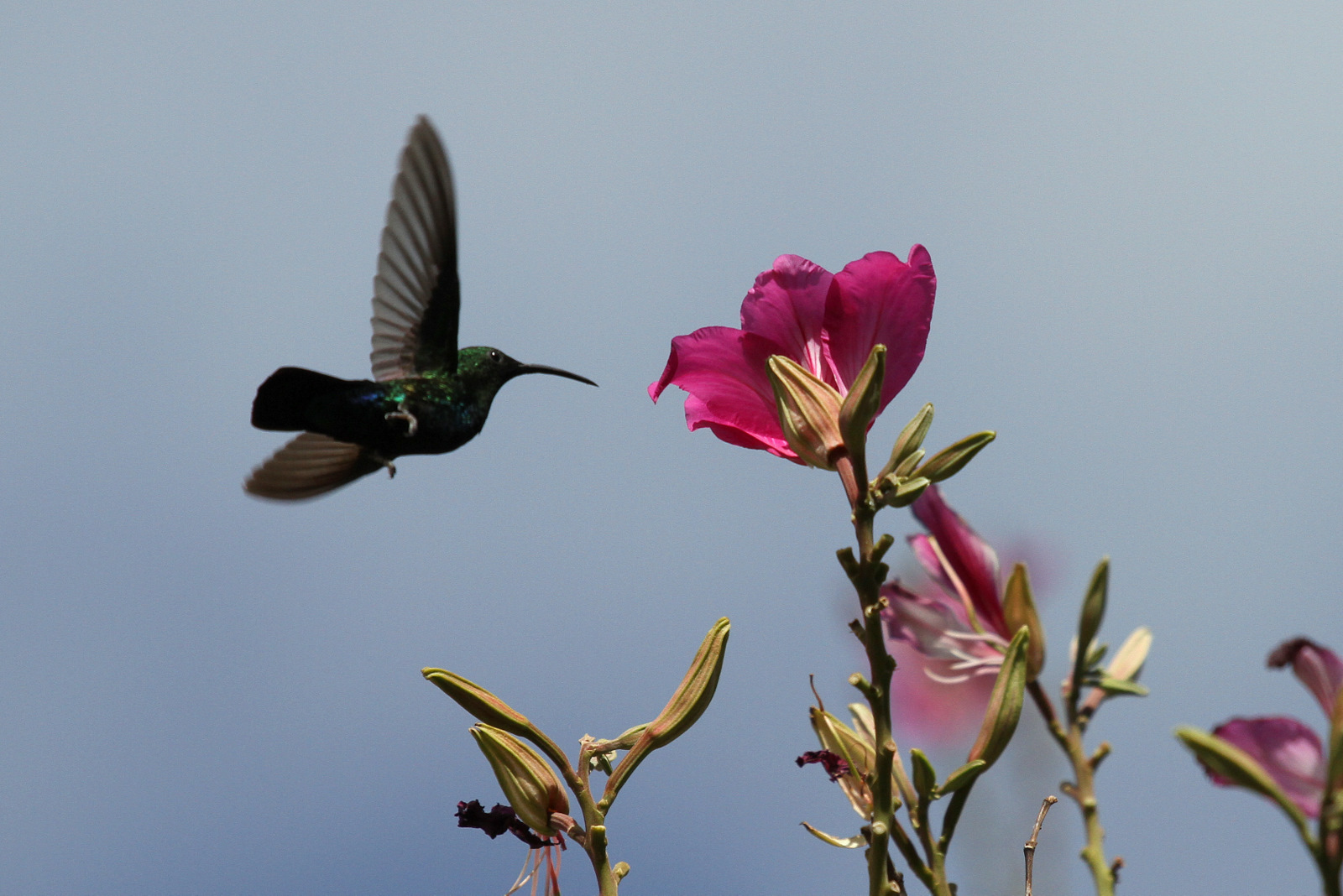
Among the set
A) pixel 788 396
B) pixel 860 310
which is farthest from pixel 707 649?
pixel 860 310

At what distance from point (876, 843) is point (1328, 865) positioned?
0.52 meters

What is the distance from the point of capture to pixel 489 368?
3234mm

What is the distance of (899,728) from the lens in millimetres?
1985

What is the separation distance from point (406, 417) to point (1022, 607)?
1659 millimetres

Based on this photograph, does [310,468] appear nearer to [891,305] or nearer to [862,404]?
[891,305]

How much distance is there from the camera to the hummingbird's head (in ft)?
10.4

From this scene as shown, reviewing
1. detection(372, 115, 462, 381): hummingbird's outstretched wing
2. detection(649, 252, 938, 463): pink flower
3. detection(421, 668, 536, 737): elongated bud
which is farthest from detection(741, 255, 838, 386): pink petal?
detection(372, 115, 462, 381): hummingbird's outstretched wing

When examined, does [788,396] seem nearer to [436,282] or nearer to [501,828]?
[501,828]

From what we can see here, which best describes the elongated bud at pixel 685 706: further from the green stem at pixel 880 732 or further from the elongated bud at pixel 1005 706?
the elongated bud at pixel 1005 706

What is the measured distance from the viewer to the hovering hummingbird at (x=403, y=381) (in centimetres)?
278

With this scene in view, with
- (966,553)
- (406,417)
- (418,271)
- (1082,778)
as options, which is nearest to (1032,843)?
(1082,778)

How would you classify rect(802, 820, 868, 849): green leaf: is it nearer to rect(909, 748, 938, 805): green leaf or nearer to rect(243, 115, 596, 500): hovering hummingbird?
rect(909, 748, 938, 805): green leaf

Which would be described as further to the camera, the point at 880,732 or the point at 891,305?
the point at 891,305

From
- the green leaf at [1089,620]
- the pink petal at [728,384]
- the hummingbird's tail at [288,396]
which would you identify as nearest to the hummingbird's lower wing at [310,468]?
the hummingbird's tail at [288,396]
